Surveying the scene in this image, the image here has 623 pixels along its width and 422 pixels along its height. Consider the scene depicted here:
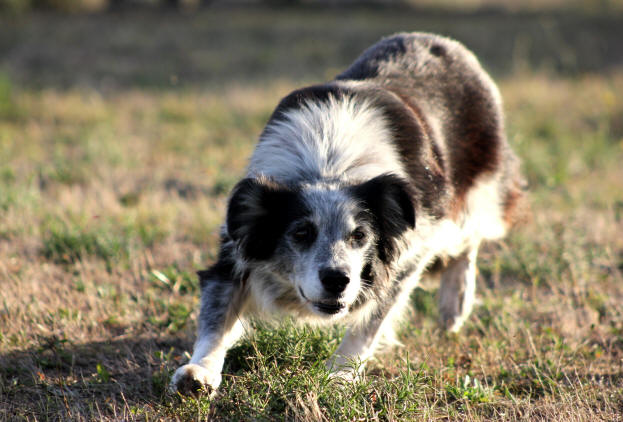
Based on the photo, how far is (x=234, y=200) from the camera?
10.2 feet

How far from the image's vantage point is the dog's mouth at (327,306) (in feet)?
10.2

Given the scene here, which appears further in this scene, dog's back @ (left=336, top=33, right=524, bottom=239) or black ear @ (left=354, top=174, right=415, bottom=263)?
dog's back @ (left=336, top=33, right=524, bottom=239)

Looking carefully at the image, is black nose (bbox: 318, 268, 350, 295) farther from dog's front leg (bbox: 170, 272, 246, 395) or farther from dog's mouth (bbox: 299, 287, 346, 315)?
dog's front leg (bbox: 170, 272, 246, 395)

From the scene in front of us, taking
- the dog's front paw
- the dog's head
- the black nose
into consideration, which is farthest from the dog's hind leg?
the dog's front paw

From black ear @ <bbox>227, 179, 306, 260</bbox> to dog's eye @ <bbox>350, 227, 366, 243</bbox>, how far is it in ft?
0.89

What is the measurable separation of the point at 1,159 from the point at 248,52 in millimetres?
7336

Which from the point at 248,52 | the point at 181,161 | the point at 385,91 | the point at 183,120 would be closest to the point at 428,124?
the point at 385,91

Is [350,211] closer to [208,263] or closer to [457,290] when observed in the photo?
[457,290]

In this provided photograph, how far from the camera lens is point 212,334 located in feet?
11.0

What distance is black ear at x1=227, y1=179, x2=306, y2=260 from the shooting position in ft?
10.2

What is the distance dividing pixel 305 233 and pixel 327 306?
1.24ft

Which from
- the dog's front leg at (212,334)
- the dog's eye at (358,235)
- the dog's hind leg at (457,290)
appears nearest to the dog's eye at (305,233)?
the dog's eye at (358,235)

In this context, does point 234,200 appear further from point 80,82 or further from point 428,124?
point 80,82

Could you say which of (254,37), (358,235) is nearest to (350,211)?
(358,235)
